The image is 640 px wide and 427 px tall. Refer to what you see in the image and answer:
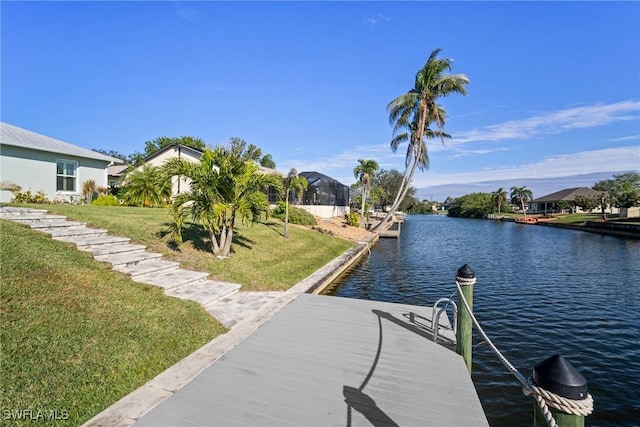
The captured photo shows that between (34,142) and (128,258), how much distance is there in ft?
38.4

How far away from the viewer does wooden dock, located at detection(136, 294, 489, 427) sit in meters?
3.32

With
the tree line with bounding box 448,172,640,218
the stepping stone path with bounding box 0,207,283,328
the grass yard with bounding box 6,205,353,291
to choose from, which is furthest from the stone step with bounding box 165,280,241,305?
the tree line with bounding box 448,172,640,218

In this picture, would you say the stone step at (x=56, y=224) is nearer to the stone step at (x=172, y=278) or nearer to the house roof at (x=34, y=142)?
the stone step at (x=172, y=278)

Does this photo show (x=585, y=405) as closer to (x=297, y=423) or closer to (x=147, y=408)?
(x=297, y=423)

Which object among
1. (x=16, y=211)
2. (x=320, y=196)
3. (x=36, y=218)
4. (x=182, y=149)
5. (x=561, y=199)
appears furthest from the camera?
(x=561, y=199)

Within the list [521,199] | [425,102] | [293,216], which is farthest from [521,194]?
[293,216]

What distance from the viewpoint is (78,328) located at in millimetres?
4594

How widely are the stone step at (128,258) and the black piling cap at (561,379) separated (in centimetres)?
797

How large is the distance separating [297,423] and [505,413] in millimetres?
3235

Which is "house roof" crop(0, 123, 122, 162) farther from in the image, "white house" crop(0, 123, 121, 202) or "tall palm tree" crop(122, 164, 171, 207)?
"tall palm tree" crop(122, 164, 171, 207)

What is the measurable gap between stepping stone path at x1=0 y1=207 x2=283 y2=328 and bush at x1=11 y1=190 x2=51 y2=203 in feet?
17.9

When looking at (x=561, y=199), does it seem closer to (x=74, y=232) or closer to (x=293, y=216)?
(x=293, y=216)

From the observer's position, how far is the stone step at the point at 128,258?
24.4 ft

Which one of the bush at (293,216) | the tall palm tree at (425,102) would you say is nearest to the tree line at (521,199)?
the tall palm tree at (425,102)
